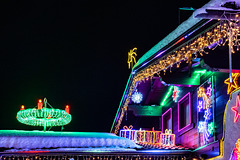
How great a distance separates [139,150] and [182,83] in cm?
254

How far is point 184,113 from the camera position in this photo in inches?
696

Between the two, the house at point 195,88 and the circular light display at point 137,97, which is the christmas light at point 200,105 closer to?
the house at point 195,88

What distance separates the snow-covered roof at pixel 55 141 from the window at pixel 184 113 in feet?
7.68

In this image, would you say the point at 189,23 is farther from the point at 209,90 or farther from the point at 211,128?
the point at 211,128

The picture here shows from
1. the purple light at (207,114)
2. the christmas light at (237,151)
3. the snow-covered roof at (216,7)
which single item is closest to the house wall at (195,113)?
the purple light at (207,114)

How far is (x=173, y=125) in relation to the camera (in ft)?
61.4

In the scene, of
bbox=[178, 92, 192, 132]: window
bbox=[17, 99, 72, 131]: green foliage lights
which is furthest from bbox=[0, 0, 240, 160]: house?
bbox=[17, 99, 72, 131]: green foliage lights

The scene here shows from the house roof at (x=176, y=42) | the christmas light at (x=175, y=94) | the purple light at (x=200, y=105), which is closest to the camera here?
the house roof at (x=176, y=42)

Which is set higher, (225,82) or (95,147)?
(225,82)

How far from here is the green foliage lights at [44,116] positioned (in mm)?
→ 18859

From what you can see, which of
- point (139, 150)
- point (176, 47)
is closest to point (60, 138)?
point (139, 150)

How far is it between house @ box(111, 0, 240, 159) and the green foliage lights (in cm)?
243

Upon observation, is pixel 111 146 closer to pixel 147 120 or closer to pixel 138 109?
pixel 138 109

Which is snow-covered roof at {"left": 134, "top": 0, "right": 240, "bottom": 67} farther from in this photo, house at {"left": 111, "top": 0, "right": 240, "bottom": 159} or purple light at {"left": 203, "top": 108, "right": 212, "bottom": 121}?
purple light at {"left": 203, "top": 108, "right": 212, "bottom": 121}
